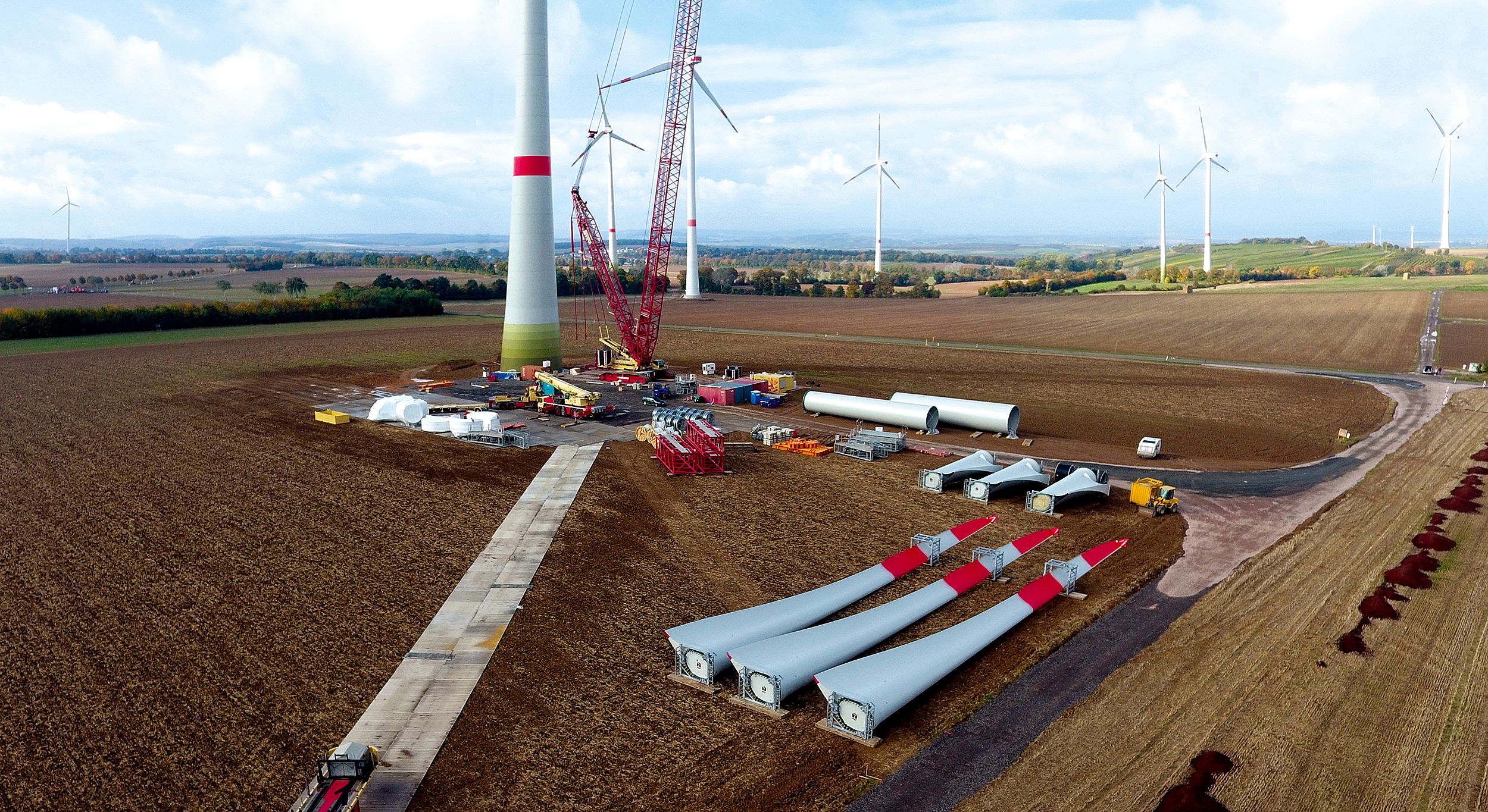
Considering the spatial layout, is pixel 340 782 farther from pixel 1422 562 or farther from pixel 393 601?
pixel 1422 562

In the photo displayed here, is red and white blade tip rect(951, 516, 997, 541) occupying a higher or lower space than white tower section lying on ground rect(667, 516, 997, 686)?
higher

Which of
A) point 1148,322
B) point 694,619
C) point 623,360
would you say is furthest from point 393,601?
point 1148,322

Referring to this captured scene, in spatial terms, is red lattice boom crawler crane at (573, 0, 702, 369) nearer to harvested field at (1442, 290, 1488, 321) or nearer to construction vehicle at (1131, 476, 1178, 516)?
construction vehicle at (1131, 476, 1178, 516)

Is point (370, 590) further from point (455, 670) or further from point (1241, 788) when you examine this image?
point (1241, 788)

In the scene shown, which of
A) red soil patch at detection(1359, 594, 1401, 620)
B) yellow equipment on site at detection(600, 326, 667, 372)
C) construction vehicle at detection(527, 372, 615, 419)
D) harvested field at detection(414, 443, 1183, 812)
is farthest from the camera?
yellow equipment on site at detection(600, 326, 667, 372)

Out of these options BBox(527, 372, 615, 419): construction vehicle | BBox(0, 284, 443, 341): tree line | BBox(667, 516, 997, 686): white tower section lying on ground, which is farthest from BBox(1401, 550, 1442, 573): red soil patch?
BBox(0, 284, 443, 341): tree line

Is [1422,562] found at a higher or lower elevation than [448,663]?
higher
